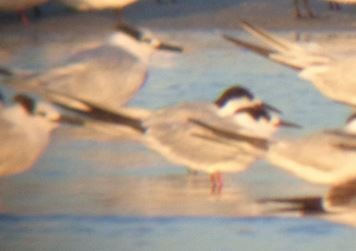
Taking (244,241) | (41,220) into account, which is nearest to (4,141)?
(41,220)

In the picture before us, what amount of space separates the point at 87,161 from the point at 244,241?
45 centimetres

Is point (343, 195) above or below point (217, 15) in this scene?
below

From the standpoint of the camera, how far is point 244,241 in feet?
9.20

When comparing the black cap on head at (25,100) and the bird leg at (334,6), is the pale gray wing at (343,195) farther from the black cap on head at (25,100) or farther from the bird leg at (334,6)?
the black cap on head at (25,100)

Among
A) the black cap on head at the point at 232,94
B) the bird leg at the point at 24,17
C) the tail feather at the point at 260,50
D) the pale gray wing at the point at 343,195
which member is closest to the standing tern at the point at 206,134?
the black cap on head at the point at 232,94

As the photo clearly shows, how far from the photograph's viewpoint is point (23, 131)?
289 cm

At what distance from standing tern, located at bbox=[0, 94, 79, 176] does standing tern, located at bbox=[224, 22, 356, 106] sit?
20.0 inches

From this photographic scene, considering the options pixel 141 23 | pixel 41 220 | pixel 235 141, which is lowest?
pixel 41 220

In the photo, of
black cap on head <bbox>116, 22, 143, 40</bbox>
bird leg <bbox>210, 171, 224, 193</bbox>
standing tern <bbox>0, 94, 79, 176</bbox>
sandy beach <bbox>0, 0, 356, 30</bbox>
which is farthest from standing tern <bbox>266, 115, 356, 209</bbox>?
standing tern <bbox>0, 94, 79, 176</bbox>

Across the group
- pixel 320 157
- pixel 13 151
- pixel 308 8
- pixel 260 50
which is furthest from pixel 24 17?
pixel 320 157

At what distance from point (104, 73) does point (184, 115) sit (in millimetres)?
235

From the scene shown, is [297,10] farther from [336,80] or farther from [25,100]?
[25,100]

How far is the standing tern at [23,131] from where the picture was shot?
2.88 metres

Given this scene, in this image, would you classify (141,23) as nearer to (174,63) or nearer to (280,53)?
(174,63)
